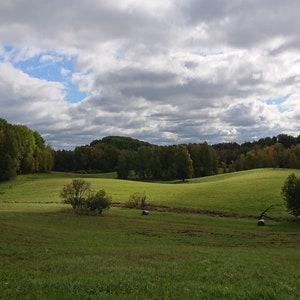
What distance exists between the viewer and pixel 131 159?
495ft

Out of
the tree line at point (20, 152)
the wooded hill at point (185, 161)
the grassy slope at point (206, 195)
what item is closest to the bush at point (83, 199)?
the grassy slope at point (206, 195)

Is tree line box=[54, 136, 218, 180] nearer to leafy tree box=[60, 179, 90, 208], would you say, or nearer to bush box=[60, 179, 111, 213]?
leafy tree box=[60, 179, 90, 208]

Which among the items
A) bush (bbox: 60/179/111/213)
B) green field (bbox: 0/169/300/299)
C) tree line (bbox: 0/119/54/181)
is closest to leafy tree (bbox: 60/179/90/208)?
bush (bbox: 60/179/111/213)

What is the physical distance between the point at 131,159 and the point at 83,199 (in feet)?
329

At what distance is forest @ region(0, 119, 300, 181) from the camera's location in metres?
110

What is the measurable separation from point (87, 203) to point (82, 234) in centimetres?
1988

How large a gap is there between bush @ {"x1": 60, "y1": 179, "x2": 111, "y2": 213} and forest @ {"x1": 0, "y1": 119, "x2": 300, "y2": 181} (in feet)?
180

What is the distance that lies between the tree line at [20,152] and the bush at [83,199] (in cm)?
5467

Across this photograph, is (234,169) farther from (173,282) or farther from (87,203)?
(173,282)

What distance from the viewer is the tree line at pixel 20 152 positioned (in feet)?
Result: 334

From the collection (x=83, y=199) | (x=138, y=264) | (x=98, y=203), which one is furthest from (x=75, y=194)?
(x=138, y=264)

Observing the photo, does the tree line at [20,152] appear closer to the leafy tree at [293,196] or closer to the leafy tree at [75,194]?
the leafy tree at [75,194]

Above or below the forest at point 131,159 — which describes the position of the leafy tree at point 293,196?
below

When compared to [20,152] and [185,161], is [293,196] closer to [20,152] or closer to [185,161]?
[185,161]
